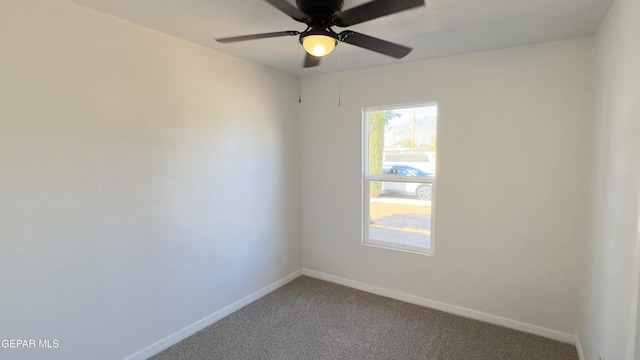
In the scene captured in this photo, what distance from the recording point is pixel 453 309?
3053mm

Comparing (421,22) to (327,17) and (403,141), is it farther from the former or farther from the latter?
(403,141)

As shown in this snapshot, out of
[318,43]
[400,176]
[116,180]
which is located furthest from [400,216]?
[116,180]

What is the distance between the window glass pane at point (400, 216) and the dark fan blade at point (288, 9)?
2.12 meters

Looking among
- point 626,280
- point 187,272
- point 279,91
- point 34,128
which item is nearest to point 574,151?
point 626,280

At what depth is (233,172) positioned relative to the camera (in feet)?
10.0

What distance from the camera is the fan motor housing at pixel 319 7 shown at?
1.57m

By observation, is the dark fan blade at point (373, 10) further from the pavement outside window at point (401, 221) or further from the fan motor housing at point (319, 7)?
the pavement outside window at point (401, 221)

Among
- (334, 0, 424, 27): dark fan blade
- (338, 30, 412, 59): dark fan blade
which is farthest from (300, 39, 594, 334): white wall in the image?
(334, 0, 424, 27): dark fan blade

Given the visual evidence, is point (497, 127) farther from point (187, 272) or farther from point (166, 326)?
point (166, 326)

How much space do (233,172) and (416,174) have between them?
5.91ft

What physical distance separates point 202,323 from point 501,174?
9.46 feet

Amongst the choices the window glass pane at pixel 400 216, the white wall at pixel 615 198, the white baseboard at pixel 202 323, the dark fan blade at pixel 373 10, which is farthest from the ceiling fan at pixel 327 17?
the white baseboard at pixel 202 323

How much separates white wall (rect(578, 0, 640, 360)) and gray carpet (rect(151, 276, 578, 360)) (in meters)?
0.54

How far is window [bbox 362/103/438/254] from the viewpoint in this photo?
10.5ft
